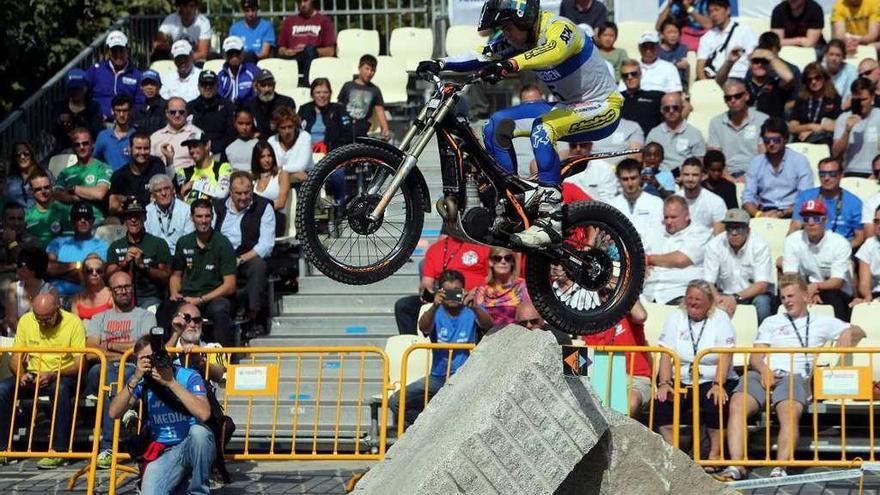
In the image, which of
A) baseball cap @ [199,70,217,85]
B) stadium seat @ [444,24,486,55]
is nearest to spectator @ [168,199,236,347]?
baseball cap @ [199,70,217,85]

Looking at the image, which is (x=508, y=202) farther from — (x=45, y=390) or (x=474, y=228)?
(x=45, y=390)

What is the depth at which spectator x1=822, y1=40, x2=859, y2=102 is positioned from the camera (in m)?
15.6

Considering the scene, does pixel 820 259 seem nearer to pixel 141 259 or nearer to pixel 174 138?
pixel 141 259

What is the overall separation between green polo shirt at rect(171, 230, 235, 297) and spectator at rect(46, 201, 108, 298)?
41.5 inches

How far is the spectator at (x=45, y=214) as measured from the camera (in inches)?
575

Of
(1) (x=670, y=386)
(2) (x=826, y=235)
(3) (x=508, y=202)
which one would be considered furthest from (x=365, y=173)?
(2) (x=826, y=235)

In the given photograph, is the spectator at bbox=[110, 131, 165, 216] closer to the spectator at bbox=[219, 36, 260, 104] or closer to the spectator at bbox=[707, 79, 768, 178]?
the spectator at bbox=[219, 36, 260, 104]

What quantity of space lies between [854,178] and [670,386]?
12.7 feet

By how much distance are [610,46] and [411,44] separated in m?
2.41

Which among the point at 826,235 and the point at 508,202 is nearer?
the point at 508,202

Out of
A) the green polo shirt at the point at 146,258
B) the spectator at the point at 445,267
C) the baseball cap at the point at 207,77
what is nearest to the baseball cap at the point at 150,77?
the baseball cap at the point at 207,77

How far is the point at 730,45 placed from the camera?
1631cm

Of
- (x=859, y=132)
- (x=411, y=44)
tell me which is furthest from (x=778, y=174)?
(x=411, y=44)

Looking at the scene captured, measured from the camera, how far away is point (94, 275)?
13.3 meters
